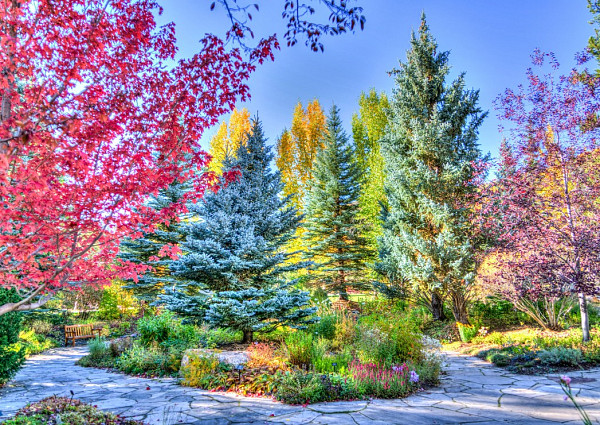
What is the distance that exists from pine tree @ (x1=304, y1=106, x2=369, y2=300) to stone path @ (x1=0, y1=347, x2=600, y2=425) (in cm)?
800

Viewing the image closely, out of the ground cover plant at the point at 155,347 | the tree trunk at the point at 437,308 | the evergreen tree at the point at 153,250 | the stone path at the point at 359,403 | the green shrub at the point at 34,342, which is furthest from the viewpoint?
the evergreen tree at the point at 153,250

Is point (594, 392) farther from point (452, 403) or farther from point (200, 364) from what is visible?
point (200, 364)

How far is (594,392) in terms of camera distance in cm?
441

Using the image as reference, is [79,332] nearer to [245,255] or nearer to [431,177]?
[245,255]

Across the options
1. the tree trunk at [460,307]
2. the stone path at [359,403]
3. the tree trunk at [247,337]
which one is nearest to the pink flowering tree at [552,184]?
the stone path at [359,403]

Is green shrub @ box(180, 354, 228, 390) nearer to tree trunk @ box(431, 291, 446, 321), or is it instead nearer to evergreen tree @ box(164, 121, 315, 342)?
evergreen tree @ box(164, 121, 315, 342)

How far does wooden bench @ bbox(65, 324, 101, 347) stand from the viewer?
1225 cm

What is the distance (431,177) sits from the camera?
10172 millimetres

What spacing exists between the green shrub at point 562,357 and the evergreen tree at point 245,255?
15.3 ft

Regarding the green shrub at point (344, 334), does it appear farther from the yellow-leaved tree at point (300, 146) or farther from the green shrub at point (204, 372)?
the yellow-leaved tree at point (300, 146)

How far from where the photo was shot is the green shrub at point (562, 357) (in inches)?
234

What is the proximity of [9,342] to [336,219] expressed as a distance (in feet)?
36.3

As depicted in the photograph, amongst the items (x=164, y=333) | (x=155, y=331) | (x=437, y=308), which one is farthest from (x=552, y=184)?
(x=155, y=331)

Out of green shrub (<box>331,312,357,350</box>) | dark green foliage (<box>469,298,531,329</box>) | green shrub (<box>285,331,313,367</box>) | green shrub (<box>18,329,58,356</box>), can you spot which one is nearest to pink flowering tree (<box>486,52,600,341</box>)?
dark green foliage (<box>469,298,531,329</box>)
